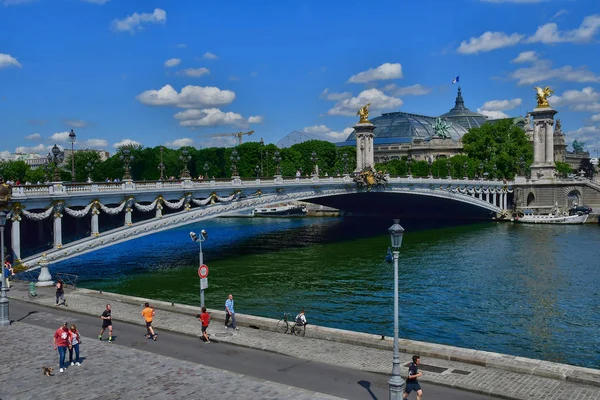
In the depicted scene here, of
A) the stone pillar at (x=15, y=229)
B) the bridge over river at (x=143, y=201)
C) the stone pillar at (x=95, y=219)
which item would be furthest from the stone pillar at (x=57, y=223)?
the stone pillar at (x=15, y=229)

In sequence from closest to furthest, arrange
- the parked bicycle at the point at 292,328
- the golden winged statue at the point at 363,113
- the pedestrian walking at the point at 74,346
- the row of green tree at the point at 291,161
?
the pedestrian walking at the point at 74,346
the parked bicycle at the point at 292,328
the golden winged statue at the point at 363,113
the row of green tree at the point at 291,161

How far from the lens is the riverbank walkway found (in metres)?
17.1

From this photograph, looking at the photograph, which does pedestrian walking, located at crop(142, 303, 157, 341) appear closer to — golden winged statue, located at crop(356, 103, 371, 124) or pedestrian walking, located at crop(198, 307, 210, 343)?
pedestrian walking, located at crop(198, 307, 210, 343)

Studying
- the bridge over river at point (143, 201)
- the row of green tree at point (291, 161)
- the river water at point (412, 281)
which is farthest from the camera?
the row of green tree at point (291, 161)

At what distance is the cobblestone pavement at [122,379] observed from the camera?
17031 mm

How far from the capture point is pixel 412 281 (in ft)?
146

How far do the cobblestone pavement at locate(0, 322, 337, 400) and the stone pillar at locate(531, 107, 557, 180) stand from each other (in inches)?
4014

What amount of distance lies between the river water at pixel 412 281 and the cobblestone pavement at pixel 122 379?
12482 millimetres

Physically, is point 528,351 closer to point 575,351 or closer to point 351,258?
point 575,351

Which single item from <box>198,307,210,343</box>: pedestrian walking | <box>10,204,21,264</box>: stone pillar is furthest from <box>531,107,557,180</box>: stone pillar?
<box>198,307,210,343</box>: pedestrian walking

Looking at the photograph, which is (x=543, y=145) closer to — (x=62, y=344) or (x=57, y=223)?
(x=57, y=223)

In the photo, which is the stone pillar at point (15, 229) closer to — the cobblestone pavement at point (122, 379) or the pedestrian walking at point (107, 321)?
the cobblestone pavement at point (122, 379)

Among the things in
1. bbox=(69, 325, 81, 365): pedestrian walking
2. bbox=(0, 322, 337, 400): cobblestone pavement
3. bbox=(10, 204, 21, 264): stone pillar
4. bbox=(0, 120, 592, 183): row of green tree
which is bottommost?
bbox=(0, 322, 337, 400): cobblestone pavement

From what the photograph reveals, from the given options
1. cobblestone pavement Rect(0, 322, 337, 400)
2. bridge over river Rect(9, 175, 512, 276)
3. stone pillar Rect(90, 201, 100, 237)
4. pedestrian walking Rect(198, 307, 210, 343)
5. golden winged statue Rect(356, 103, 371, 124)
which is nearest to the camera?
cobblestone pavement Rect(0, 322, 337, 400)
